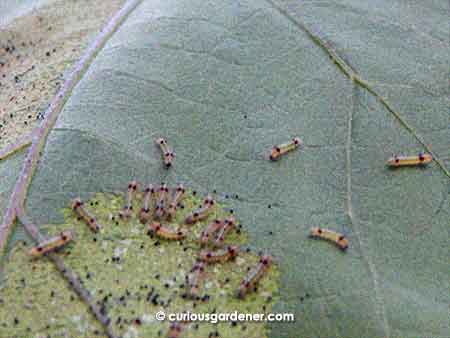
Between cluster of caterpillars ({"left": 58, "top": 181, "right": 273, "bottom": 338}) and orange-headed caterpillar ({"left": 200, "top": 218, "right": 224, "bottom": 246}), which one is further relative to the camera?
orange-headed caterpillar ({"left": 200, "top": 218, "right": 224, "bottom": 246})

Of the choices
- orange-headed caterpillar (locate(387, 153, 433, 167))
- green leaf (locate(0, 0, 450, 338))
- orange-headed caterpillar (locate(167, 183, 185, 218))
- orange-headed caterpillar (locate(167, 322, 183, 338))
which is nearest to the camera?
orange-headed caterpillar (locate(167, 322, 183, 338))

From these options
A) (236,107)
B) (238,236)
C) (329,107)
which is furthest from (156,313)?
(329,107)

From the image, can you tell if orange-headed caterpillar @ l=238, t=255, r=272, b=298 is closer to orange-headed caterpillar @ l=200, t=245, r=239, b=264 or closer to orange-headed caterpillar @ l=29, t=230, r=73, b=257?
orange-headed caterpillar @ l=200, t=245, r=239, b=264

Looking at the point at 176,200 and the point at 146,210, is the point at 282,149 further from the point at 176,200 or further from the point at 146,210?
the point at 146,210

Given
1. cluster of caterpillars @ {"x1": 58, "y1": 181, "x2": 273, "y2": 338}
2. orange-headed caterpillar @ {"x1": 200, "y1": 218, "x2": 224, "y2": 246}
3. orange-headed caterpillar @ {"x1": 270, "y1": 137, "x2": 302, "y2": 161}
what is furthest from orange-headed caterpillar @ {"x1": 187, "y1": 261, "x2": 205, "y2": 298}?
orange-headed caterpillar @ {"x1": 270, "y1": 137, "x2": 302, "y2": 161}

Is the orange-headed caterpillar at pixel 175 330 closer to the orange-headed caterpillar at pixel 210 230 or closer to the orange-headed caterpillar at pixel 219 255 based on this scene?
the orange-headed caterpillar at pixel 219 255

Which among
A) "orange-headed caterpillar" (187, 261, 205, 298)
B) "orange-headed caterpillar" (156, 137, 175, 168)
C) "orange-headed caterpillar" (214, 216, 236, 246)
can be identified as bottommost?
"orange-headed caterpillar" (187, 261, 205, 298)

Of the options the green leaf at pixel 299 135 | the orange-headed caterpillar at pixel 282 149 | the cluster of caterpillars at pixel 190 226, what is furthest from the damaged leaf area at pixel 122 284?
the orange-headed caterpillar at pixel 282 149
